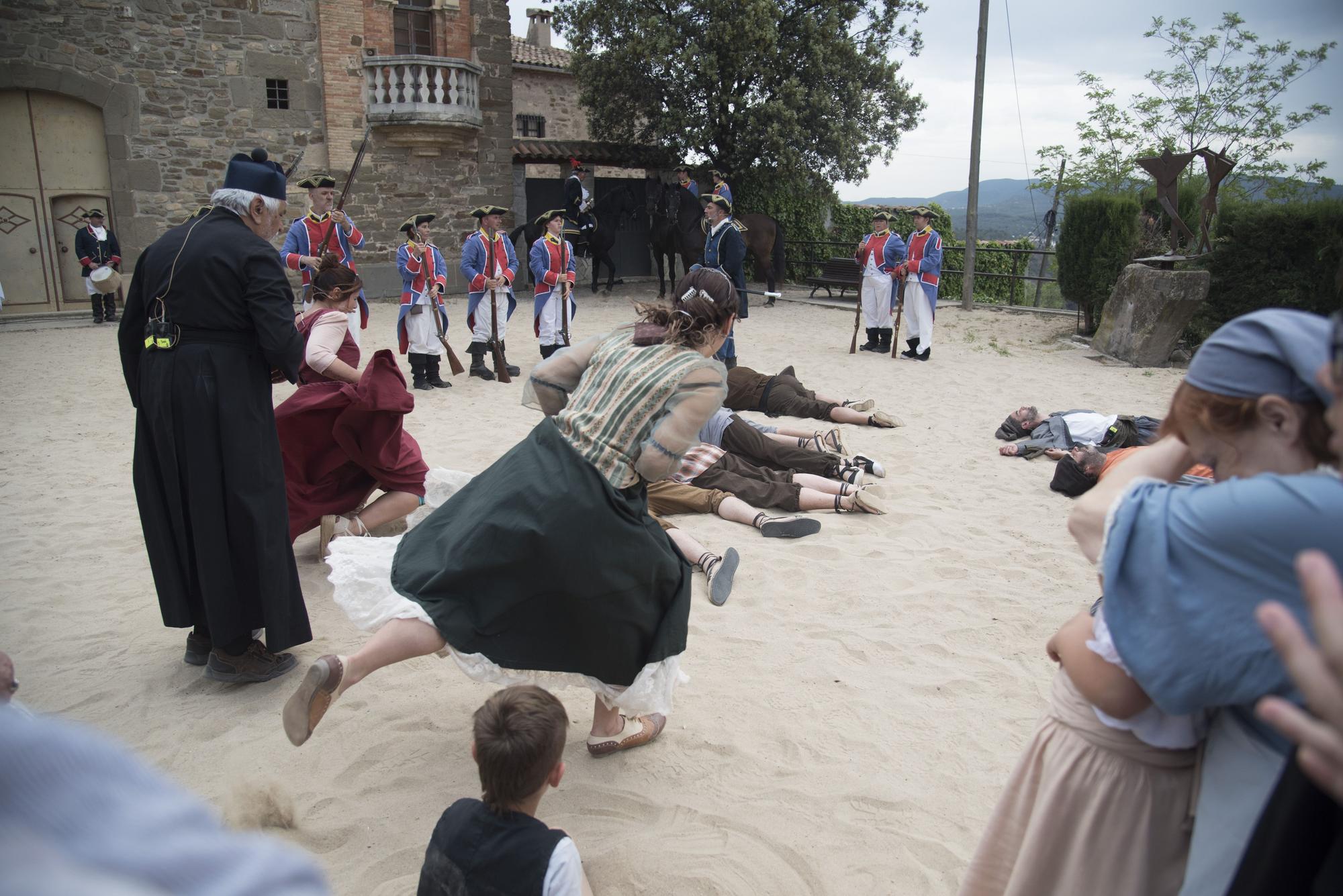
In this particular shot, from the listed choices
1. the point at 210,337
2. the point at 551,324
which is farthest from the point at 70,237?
the point at 210,337

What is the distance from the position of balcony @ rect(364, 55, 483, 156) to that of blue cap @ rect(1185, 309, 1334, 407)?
15514 millimetres

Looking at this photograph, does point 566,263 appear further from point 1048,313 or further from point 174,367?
point 1048,313

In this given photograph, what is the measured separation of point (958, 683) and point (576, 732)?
58.1 inches

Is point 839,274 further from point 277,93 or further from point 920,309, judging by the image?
point 277,93

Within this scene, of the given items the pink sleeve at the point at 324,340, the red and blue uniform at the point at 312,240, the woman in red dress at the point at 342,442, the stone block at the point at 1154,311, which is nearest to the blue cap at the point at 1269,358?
the woman in red dress at the point at 342,442

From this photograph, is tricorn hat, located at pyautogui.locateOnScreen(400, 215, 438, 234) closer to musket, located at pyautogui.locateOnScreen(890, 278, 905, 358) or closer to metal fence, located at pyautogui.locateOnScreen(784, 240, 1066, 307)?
musket, located at pyautogui.locateOnScreen(890, 278, 905, 358)

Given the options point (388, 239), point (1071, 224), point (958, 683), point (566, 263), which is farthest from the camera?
point (388, 239)

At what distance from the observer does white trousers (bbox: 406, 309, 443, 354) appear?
8.88 m

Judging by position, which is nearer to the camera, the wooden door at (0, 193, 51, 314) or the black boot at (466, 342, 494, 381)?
the black boot at (466, 342, 494, 381)

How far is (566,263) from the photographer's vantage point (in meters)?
9.93

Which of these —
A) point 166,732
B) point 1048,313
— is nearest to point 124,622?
point 166,732

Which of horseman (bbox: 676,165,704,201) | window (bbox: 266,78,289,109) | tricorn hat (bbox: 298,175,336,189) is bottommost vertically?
tricorn hat (bbox: 298,175,336,189)

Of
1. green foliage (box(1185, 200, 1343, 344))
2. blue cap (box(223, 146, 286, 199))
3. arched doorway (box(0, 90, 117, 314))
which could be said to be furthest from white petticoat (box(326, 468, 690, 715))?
arched doorway (box(0, 90, 117, 314))

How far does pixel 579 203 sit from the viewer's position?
16.3 meters
